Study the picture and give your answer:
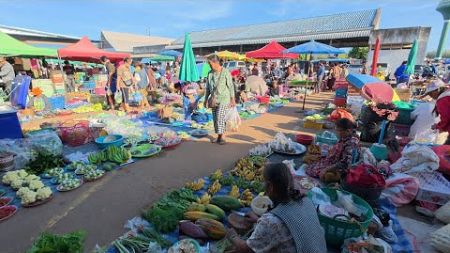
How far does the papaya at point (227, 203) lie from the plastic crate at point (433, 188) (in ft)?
8.16

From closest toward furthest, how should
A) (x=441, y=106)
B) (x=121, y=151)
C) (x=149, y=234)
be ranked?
(x=149, y=234)
(x=441, y=106)
(x=121, y=151)

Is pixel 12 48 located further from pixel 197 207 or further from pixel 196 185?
pixel 197 207

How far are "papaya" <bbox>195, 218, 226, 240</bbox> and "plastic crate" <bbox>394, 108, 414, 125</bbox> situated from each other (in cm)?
510

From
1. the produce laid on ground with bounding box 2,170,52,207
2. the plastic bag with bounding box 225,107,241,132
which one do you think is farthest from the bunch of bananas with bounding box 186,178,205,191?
the plastic bag with bounding box 225,107,241,132

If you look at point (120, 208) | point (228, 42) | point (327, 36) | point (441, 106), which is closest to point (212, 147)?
point (120, 208)

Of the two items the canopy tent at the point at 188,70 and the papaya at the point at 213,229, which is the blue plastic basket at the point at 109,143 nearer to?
the papaya at the point at 213,229

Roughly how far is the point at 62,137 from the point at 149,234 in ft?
14.1

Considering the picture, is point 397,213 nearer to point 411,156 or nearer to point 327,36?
point 411,156

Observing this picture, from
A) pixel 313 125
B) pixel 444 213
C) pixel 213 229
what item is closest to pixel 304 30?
pixel 313 125

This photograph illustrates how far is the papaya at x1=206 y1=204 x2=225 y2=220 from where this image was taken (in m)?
3.10

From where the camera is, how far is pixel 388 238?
2812 millimetres

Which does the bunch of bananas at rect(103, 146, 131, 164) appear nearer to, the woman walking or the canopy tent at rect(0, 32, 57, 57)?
the woman walking

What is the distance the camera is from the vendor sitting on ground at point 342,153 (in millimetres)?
3611

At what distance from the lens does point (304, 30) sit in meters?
27.6
